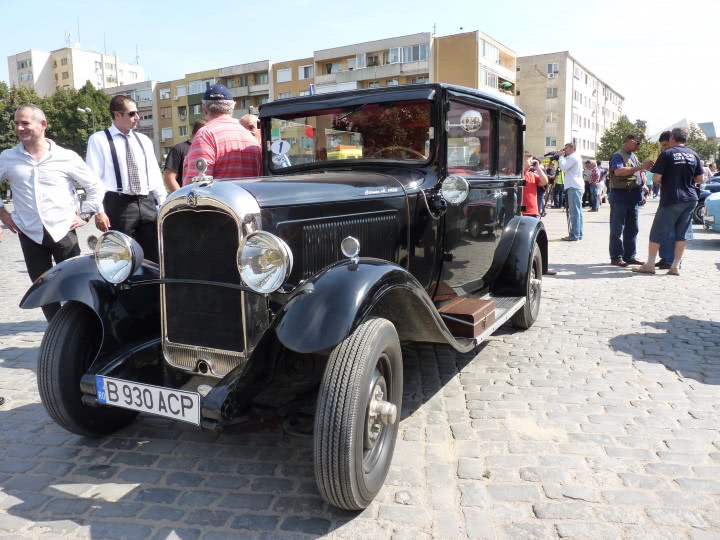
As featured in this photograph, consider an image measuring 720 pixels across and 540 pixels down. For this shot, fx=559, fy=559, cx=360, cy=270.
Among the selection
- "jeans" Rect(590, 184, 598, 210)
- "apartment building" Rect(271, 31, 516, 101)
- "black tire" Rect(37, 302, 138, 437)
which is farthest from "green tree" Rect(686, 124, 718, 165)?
"black tire" Rect(37, 302, 138, 437)

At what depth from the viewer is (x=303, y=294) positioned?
7.79 ft

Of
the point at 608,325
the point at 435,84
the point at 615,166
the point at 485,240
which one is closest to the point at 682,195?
the point at 615,166

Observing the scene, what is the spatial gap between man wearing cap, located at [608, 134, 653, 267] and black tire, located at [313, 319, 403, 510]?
675 cm

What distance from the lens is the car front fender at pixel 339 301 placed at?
2221 mm

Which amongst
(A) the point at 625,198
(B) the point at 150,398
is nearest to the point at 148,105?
(A) the point at 625,198

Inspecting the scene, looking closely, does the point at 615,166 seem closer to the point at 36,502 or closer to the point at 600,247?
the point at 600,247

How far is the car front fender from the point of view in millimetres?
2221

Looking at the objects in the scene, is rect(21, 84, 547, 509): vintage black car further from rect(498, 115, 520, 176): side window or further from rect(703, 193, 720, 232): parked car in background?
rect(703, 193, 720, 232): parked car in background

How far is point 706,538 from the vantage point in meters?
2.10

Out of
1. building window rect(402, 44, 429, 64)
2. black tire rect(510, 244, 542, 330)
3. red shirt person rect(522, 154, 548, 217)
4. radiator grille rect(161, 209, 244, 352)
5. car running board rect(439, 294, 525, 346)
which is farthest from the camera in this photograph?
building window rect(402, 44, 429, 64)

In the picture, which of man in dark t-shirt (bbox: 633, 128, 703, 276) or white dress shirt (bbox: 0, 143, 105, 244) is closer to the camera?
white dress shirt (bbox: 0, 143, 105, 244)

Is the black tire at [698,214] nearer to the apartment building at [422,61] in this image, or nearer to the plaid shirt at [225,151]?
the plaid shirt at [225,151]

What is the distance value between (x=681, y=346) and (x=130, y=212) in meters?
4.59

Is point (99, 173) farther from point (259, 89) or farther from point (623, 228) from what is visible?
point (259, 89)
